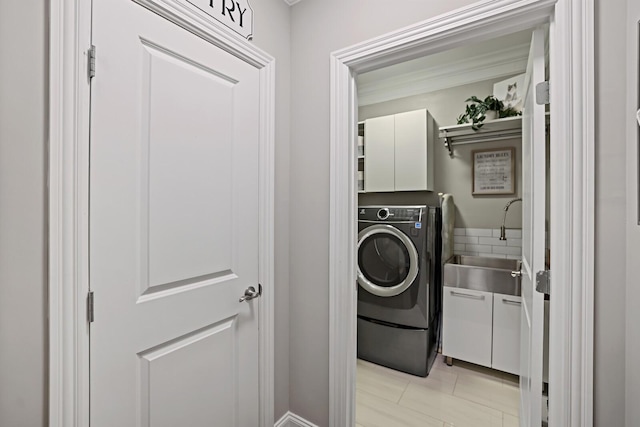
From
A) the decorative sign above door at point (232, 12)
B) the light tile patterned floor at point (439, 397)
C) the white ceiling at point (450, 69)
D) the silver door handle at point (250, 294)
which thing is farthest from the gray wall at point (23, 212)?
the white ceiling at point (450, 69)

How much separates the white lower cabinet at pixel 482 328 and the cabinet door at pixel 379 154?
1.10m

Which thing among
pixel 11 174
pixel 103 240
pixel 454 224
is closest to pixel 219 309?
pixel 103 240

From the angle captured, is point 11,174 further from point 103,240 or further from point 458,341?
point 458,341

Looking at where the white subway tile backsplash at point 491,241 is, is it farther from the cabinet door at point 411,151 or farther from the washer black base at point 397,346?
the washer black base at point 397,346

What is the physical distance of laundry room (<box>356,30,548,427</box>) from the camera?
2164 mm

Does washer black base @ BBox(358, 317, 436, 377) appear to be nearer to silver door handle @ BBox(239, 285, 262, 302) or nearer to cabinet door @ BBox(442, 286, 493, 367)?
cabinet door @ BBox(442, 286, 493, 367)

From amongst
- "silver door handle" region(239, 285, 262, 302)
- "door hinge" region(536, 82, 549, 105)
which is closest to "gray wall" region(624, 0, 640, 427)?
"door hinge" region(536, 82, 549, 105)

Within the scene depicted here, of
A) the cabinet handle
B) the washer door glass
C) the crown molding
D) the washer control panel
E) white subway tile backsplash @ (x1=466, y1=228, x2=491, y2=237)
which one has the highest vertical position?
the crown molding

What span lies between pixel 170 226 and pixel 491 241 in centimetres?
266

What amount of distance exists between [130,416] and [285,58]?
5.62 feet

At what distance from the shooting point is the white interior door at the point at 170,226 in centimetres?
93

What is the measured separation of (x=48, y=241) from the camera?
0.81 m

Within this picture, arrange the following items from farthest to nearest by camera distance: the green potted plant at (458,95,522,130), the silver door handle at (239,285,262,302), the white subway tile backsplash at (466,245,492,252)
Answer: the white subway tile backsplash at (466,245,492,252), the green potted plant at (458,95,522,130), the silver door handle at (239,285,262,302)

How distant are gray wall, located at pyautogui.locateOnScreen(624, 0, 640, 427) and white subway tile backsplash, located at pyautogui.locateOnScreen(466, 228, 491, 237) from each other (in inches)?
74.7
